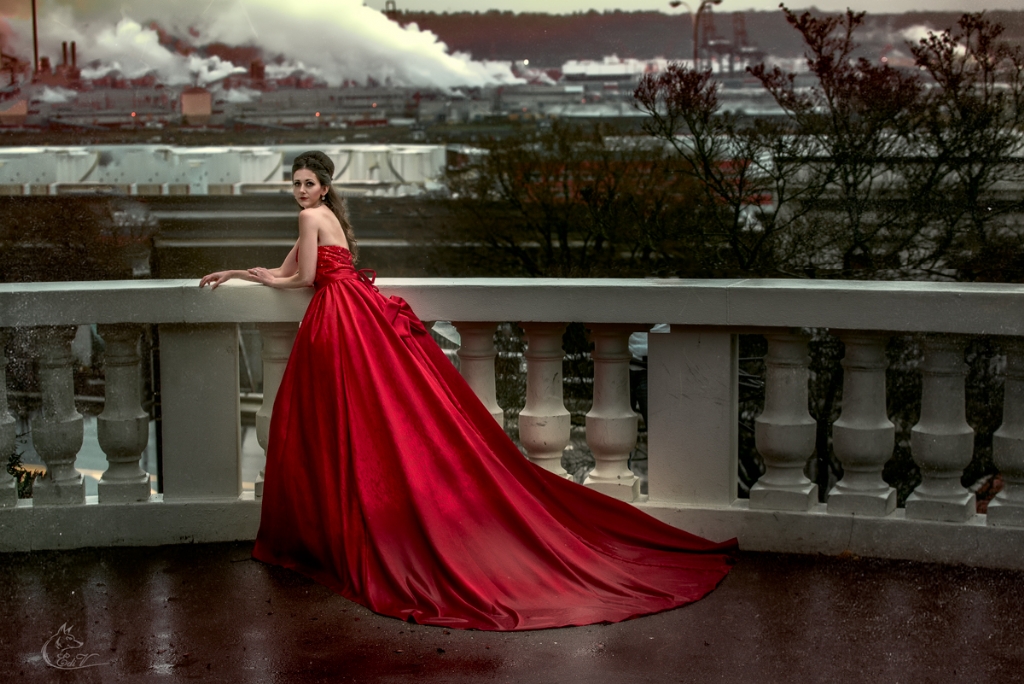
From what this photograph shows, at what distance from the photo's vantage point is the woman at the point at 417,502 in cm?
290

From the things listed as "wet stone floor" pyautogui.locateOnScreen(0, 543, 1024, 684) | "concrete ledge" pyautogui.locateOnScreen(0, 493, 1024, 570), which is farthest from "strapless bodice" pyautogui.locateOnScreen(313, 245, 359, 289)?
"wet stone floor" pyautogui.locateOnScreen(0, 543, 1024, 684)

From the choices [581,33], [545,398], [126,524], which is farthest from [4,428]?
[581,33]

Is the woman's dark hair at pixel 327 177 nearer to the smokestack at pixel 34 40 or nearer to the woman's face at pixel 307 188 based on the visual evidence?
the woman's face at pixel 307 188

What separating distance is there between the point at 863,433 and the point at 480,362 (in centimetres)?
119

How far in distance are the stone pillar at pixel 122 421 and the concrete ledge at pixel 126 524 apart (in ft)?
0.18

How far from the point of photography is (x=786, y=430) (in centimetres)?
331

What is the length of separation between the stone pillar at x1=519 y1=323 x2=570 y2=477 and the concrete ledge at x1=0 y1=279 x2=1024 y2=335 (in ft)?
0.32

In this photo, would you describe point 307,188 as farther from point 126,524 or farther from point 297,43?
point 297,43

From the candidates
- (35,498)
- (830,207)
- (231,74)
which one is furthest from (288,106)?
(35,498)

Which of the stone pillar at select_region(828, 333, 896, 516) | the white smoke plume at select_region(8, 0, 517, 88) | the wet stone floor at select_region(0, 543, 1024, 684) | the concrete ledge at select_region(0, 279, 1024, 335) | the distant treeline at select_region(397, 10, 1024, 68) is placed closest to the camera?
the wet stone floor at select_region(0, 543, 1024, 684)

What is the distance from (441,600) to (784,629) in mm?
890

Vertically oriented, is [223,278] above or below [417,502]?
above

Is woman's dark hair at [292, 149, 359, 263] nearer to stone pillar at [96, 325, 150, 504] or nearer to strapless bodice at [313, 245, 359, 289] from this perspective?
strapless bodice at [313, 245, 359, 289]

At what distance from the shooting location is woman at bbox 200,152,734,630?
9.51 feet
